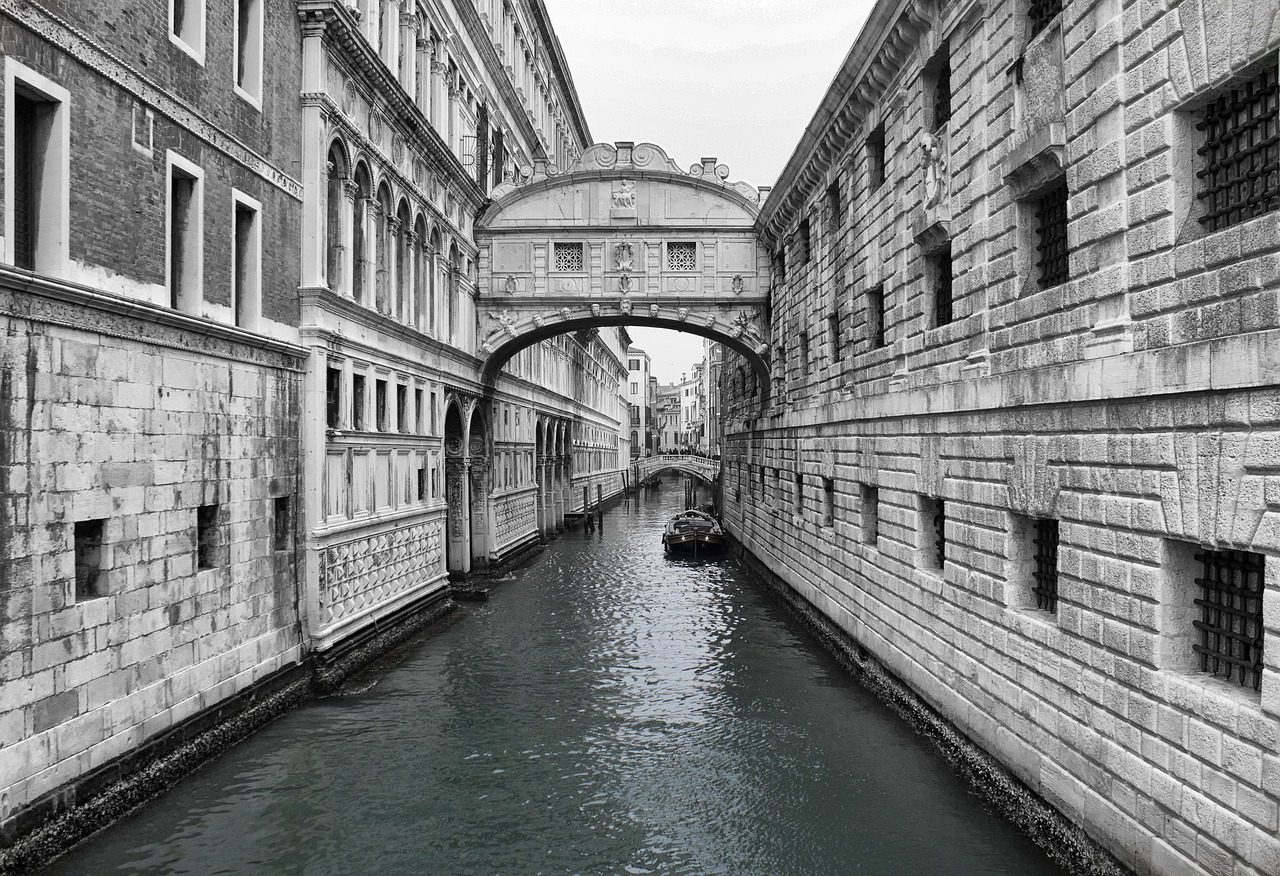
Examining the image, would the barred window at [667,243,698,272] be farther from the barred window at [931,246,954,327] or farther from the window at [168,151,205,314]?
the window at [168,151,205,314]

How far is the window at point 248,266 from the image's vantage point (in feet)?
38.8

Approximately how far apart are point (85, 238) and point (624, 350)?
62.4 m

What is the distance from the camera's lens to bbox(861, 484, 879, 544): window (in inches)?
586

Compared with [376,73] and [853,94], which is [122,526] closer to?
[376,73]

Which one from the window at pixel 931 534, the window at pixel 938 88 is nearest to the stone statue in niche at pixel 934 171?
the window at pixel 938 88

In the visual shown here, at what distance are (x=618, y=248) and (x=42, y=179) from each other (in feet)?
52.6

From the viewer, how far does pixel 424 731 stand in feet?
38.8

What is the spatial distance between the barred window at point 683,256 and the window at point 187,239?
14159mm

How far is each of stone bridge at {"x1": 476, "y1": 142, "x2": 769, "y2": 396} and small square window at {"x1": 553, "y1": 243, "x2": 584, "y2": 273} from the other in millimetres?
25

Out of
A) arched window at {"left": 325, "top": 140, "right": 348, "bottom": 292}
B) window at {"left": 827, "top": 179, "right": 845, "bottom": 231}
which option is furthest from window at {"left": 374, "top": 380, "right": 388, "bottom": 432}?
window at {"left": 827, "top": 179, "right": 845, "bottom": 231}

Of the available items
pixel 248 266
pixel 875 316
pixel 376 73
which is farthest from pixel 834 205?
pixel 248 266

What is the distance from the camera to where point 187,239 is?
34.4ft

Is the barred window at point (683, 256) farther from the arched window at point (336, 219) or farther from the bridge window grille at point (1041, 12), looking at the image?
the bridge window grille at point (1041, 12)

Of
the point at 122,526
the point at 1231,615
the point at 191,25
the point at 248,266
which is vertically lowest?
the point at 1231,615
